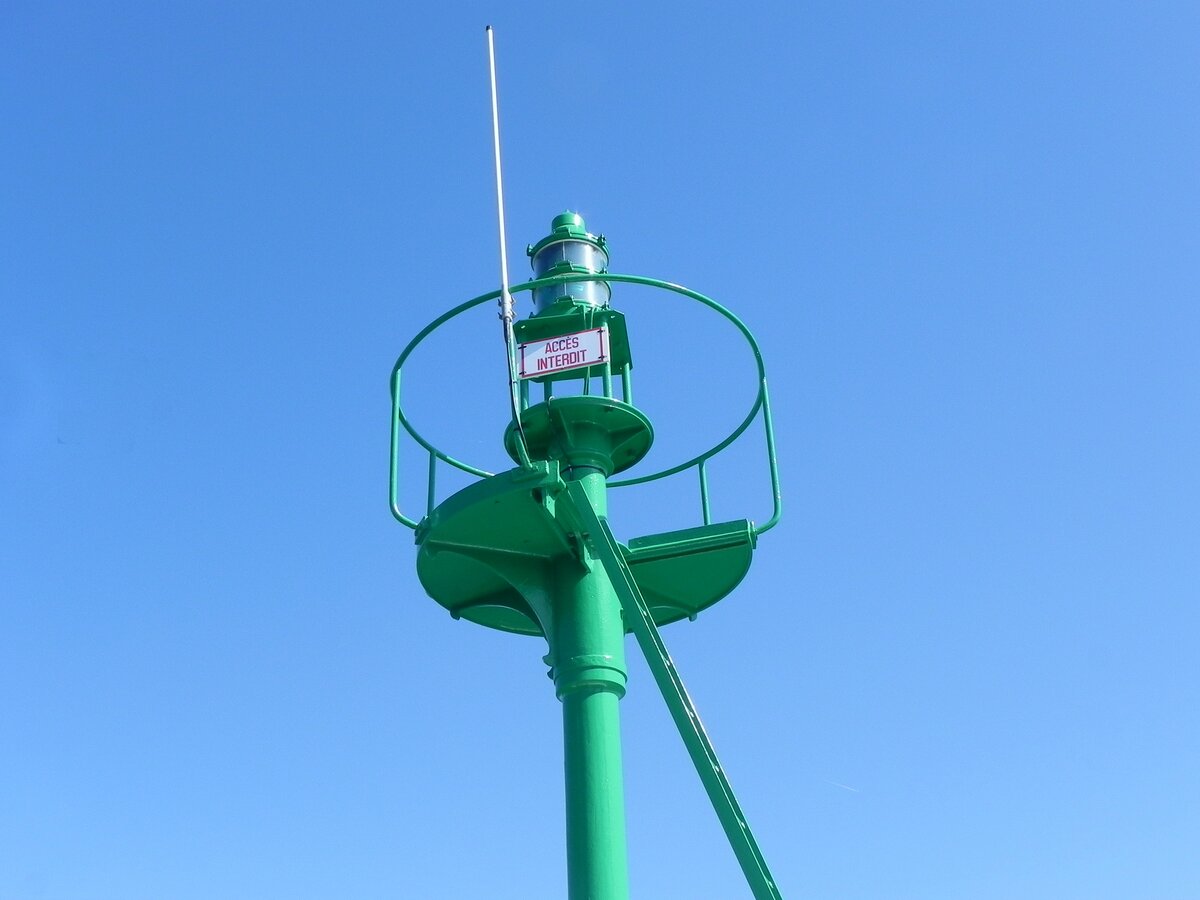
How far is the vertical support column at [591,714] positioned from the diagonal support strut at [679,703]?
10.2 inches

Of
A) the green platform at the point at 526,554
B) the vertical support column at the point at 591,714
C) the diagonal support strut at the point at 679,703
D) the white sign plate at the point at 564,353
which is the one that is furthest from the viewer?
the white sign plate at the point at 564,353

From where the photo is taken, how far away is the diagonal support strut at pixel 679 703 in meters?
8.65

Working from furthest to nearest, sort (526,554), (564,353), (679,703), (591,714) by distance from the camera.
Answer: (564,353)
(526,554)
(591,714)
(679,703)

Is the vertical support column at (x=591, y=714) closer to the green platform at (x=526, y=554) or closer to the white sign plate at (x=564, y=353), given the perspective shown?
the green platform at (x=526, y=554)

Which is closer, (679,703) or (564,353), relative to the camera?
(679,703)

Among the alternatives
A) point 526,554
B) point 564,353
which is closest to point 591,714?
point 526,554

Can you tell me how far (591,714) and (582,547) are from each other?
A: 4.48 feet

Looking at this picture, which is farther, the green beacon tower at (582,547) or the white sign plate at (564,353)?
the white sign plate at (564,353)

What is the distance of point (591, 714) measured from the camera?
979cm

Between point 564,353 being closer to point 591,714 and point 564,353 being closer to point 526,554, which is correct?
point 526,554

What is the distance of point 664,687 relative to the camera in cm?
937

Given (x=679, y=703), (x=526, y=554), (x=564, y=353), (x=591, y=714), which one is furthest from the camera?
(x=564, y=353)

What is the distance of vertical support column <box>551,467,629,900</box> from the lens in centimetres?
923

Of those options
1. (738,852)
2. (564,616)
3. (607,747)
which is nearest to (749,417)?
(564,616)
